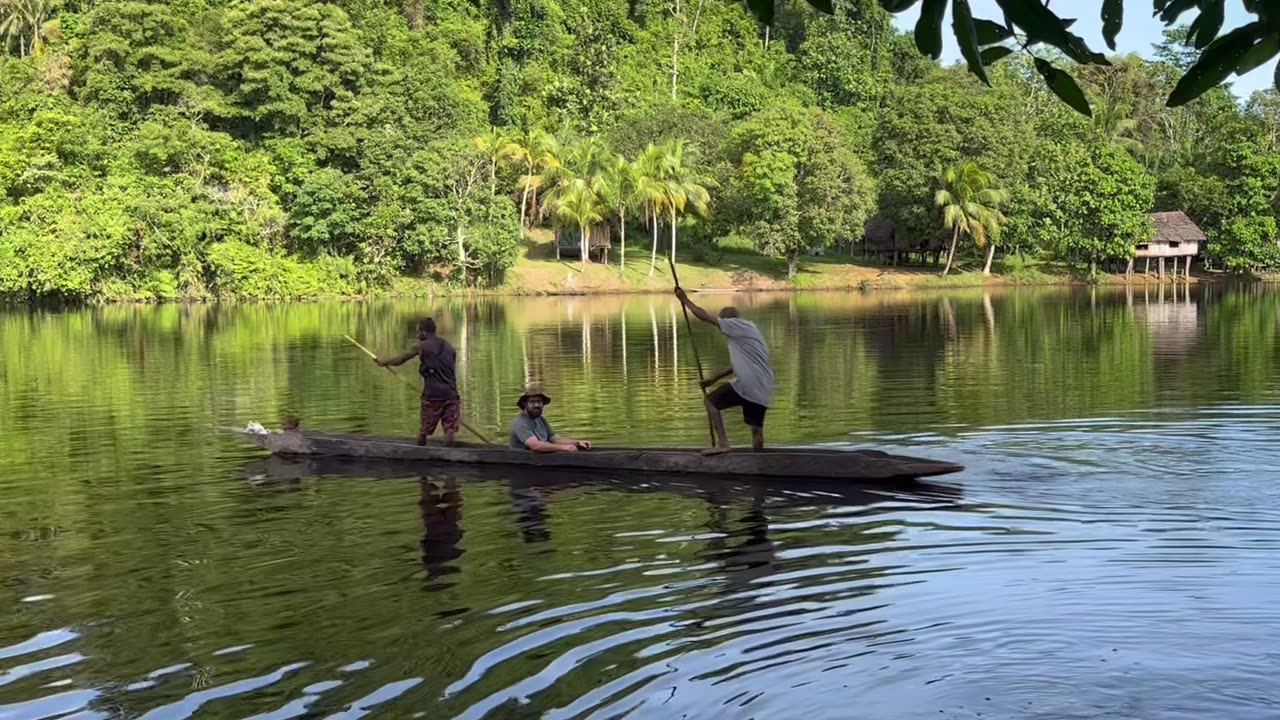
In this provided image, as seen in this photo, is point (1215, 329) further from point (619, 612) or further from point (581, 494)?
point (619, 612)

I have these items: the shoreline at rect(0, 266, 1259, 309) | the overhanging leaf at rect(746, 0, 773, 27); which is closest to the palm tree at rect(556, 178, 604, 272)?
the shoreline at rect(0, 266, 1259, 309)

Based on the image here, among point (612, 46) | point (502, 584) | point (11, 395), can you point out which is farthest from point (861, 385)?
point (612, 46)

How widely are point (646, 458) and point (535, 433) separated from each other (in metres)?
1.51

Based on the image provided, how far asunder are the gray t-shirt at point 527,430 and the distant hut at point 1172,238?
206ft

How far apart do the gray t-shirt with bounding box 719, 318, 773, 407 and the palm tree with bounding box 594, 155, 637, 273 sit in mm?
51871

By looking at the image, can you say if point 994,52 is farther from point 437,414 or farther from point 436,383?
point 437,414

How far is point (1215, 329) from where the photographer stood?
34.0 meters

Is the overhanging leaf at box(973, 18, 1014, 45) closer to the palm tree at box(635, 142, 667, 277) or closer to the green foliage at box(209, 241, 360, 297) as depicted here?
the green foliage at box(209, 241, 360, 297)

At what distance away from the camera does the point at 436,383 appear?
15.0 m

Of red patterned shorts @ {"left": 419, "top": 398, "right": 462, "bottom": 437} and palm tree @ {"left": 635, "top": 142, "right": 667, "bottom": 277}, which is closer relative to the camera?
red patterned shorts @ {"left": 419, "top": 398, "right": 462, "bottom": 437}

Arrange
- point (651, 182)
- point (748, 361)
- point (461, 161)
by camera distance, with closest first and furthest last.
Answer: point (748, 361) < point (461, 161) < point (651, 182)

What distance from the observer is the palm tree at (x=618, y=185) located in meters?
64.9

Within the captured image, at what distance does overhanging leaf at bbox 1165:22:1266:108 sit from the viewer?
99.1 inches

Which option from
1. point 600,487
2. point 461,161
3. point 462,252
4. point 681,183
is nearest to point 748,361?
point 600,487
